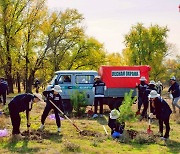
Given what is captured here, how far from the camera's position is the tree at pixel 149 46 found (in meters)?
50.5

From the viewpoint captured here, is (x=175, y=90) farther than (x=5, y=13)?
No

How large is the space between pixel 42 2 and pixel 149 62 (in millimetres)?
18904

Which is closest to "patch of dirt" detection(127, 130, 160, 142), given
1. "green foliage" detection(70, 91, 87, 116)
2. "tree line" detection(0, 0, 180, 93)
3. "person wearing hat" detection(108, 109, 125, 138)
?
"person wearing hat" detection(108, 109, 125, 138)

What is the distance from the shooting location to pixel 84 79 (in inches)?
707

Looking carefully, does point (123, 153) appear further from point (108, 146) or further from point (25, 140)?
point (25, 140)

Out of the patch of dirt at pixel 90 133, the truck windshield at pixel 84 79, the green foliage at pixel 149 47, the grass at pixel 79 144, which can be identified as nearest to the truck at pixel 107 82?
the truck windshield at pixel 84 79

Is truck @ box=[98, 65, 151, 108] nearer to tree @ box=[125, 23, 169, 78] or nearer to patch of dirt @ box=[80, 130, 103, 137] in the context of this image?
patch of dirt @ box=[80, 130, 103, 137]

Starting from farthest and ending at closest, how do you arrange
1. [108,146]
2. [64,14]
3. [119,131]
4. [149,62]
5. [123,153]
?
[149,62]
[64,14]
[119,131]
[108,146]
[123,153]

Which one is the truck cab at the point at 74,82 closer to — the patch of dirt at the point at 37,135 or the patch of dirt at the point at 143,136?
the patch of dirt at the point at 37,135

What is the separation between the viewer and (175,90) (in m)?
16.6

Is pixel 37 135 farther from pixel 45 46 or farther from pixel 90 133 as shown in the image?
pixel 45 46

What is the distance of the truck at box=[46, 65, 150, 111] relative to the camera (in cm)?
1770

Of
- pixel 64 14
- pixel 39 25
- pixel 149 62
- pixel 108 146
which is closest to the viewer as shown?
pixel 108 146

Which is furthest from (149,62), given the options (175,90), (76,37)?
(175,90)
